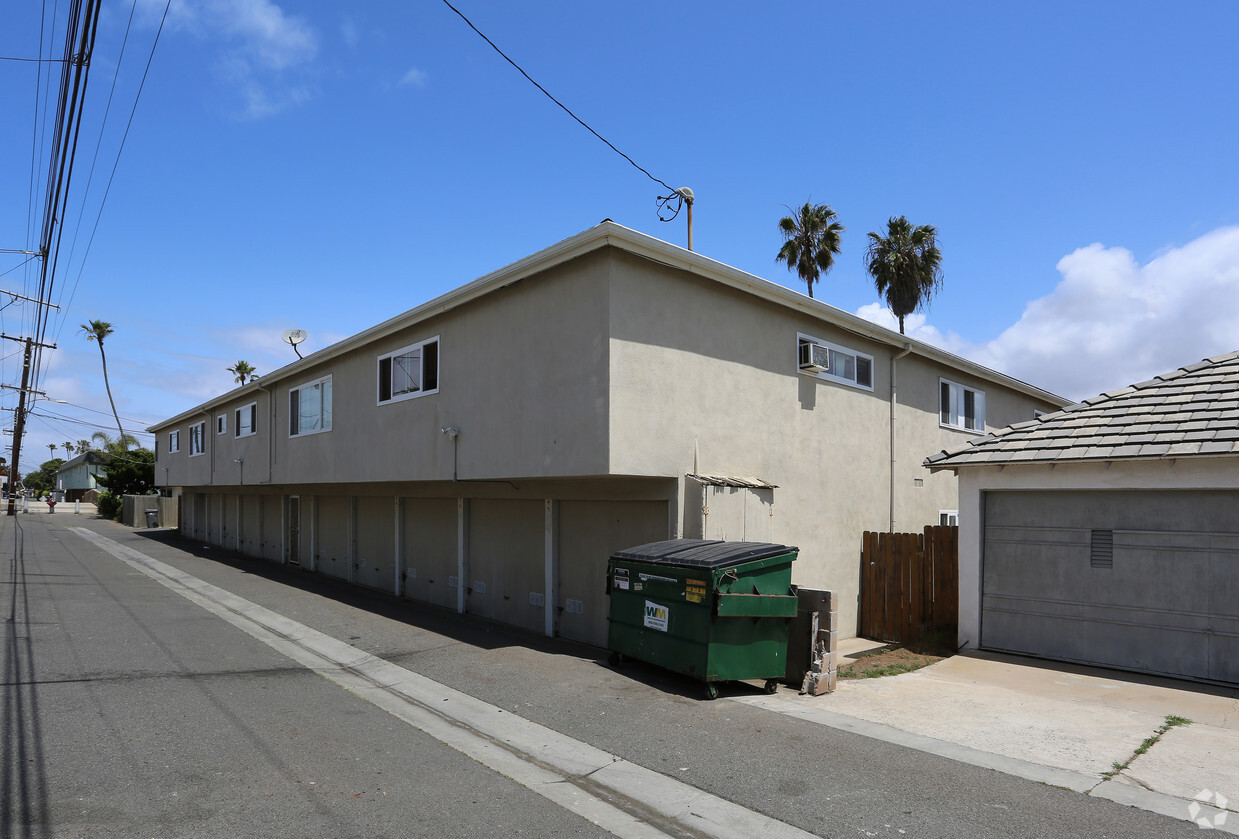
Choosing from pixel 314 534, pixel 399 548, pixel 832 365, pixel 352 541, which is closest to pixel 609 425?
pixel 832 365

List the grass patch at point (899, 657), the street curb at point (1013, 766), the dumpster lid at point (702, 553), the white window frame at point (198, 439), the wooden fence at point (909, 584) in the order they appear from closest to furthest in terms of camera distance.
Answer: the street curb at point (1013, 766) < the dumpster lid at point (702, 553) < the grass patch at point (899, 657) < the wooden fence at point (909, 584) < the white window frame at point (198, 439)

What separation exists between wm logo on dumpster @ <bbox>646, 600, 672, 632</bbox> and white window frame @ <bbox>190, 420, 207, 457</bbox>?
24.3m

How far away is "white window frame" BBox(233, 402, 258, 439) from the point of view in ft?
72.3

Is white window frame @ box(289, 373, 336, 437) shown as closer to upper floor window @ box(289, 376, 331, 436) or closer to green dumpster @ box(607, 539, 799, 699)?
upper floor window @ box(289, 376, 331, 436)

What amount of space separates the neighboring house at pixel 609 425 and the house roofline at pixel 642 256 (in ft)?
0.12

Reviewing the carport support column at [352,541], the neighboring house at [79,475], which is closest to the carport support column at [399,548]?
A: the carport support column at [352,541]

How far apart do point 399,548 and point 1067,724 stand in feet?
43.3

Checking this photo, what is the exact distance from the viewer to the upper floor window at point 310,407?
56.7 feet

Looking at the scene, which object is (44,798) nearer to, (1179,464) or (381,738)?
(381,738)

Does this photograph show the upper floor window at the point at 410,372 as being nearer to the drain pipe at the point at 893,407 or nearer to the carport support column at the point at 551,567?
the carport support column at the point at 551,567

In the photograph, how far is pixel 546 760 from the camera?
6211 mm

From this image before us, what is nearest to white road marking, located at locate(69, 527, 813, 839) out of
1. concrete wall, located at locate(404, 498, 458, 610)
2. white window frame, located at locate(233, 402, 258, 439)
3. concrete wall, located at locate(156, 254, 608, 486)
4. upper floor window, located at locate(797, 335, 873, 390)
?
concrete wall, located at locate(156, 254, 608, 486)

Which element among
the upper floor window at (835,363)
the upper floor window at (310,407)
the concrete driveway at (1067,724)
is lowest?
the concrete driveway at (1067,724)

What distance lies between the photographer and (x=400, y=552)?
1677cm
